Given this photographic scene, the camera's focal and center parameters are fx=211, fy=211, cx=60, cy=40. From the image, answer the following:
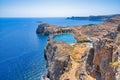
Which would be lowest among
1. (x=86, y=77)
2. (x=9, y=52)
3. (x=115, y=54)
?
(x=9, y=52)

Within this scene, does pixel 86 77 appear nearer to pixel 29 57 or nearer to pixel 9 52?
pixel 29 57

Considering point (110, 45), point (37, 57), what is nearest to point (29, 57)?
point (37, 57)

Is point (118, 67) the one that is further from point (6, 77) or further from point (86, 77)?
point (6, 77)

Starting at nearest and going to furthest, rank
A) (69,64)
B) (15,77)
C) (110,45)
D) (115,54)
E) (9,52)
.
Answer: (115,54)
(110,45)
(69,64)
(15,77)
(9,52)

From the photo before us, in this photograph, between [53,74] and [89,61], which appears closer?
[89,61]

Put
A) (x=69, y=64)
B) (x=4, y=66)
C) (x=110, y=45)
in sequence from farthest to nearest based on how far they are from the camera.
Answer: (x=4, y=66) → (x=69, y=64) → (x=110, y=45)

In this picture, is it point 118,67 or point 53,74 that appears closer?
point 118,67

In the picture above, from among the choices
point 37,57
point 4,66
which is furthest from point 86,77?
point 37,57

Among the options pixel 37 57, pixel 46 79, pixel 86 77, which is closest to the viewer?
pixel 86 77

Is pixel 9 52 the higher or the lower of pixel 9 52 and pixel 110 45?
the lower
